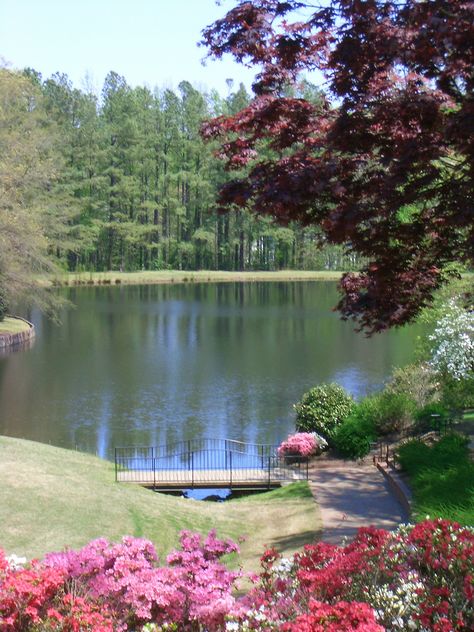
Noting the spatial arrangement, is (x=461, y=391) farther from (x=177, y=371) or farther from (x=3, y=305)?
(x=3, y=305)

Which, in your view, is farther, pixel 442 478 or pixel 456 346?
pixel 456 346

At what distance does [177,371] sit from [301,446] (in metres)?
14.8

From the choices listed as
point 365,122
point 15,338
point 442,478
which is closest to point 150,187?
point 15,338

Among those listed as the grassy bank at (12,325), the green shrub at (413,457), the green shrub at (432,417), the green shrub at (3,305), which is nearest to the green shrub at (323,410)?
the green shrub at (432,417)

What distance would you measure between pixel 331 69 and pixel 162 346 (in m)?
32.1

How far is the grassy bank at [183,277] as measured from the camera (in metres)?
78.6

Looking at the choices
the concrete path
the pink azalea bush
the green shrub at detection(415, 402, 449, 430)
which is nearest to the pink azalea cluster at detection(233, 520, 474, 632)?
the pink azalea bush

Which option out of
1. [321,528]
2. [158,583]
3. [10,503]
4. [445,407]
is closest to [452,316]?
[445,407]

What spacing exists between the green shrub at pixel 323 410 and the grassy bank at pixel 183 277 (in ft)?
175

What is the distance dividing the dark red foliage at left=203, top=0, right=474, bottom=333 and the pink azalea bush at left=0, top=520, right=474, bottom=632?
3.25 meters

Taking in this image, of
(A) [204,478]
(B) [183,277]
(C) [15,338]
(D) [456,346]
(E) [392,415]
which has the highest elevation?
(B) [183,277]

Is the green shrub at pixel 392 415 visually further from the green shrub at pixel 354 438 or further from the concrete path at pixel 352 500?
the concrete path at pixel 352 500

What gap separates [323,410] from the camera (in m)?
21.1

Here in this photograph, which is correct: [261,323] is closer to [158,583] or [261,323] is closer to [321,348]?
[321,348]
